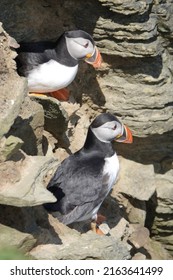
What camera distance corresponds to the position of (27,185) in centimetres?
557

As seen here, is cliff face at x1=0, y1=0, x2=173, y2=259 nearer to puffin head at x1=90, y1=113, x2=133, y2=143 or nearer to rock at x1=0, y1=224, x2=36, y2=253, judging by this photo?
puffin head at x1=90, y1=113, x2=133, y2=143

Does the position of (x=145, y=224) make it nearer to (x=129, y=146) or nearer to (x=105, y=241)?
(x=129, y=146)

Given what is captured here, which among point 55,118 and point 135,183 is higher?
point 55,118

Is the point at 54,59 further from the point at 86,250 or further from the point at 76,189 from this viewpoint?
the point at 86,250

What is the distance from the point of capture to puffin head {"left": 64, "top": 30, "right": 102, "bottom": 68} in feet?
24.8

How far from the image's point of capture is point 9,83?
19.2ft

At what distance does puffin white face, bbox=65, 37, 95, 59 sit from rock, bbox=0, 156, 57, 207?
2015 mm

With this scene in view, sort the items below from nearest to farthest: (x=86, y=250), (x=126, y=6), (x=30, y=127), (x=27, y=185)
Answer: (x=27, y=185), (x=86, y=250), (x=30, y=127), (x=126, y=6)

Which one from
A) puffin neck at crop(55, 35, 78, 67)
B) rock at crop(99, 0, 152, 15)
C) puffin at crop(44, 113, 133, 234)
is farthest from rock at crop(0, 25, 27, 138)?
rock at crop(99, 0, 152, 15)

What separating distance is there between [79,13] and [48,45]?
640 millimetres

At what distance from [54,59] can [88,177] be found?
4.14 feet

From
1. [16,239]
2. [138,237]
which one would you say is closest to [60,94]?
[138,237]

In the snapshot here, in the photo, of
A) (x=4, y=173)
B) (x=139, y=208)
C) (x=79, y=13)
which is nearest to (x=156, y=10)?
(x=79, y=13)

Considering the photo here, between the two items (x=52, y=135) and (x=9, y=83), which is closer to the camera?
(x=9, y=83)
